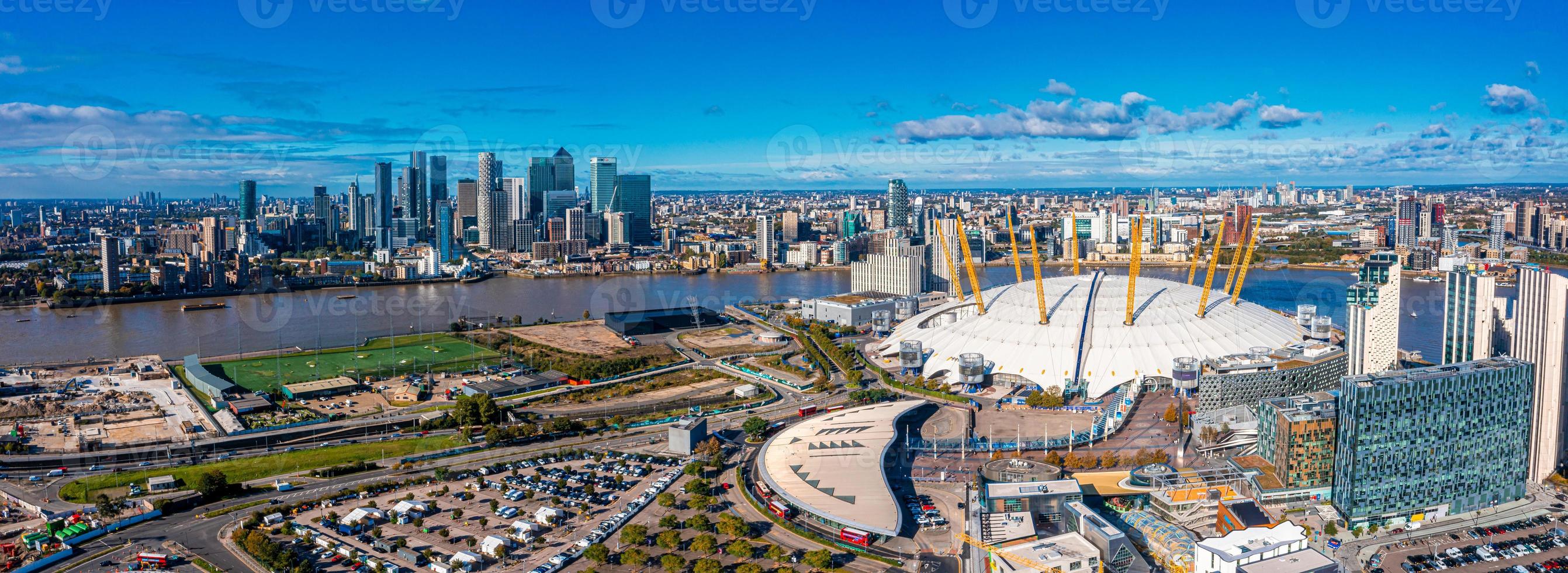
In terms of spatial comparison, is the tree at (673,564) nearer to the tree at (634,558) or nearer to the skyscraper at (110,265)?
the tree at (634,558)

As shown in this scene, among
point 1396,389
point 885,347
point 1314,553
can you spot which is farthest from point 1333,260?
point 1314,553

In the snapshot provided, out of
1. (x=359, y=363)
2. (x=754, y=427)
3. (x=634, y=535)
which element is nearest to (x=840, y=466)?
(x=634, y=535)

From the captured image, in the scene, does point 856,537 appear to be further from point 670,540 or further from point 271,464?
point 271,464

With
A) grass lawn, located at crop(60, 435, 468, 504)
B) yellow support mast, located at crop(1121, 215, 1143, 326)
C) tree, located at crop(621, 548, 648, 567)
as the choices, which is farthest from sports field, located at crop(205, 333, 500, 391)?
yellow support mast, located at crop(1121, 215, 1143, 326)

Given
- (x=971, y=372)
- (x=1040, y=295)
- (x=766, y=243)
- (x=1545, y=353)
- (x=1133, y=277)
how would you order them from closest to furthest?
(x=1545, y=353) < (x=971, y=372) < (x=1133, y=277) < (x=1040, y=295) < (x=766, y=243)

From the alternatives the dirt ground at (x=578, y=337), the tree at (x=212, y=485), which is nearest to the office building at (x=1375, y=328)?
the dirt ground at (x=578, y=337)

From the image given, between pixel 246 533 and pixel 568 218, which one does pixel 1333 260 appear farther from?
pixel 246 533
